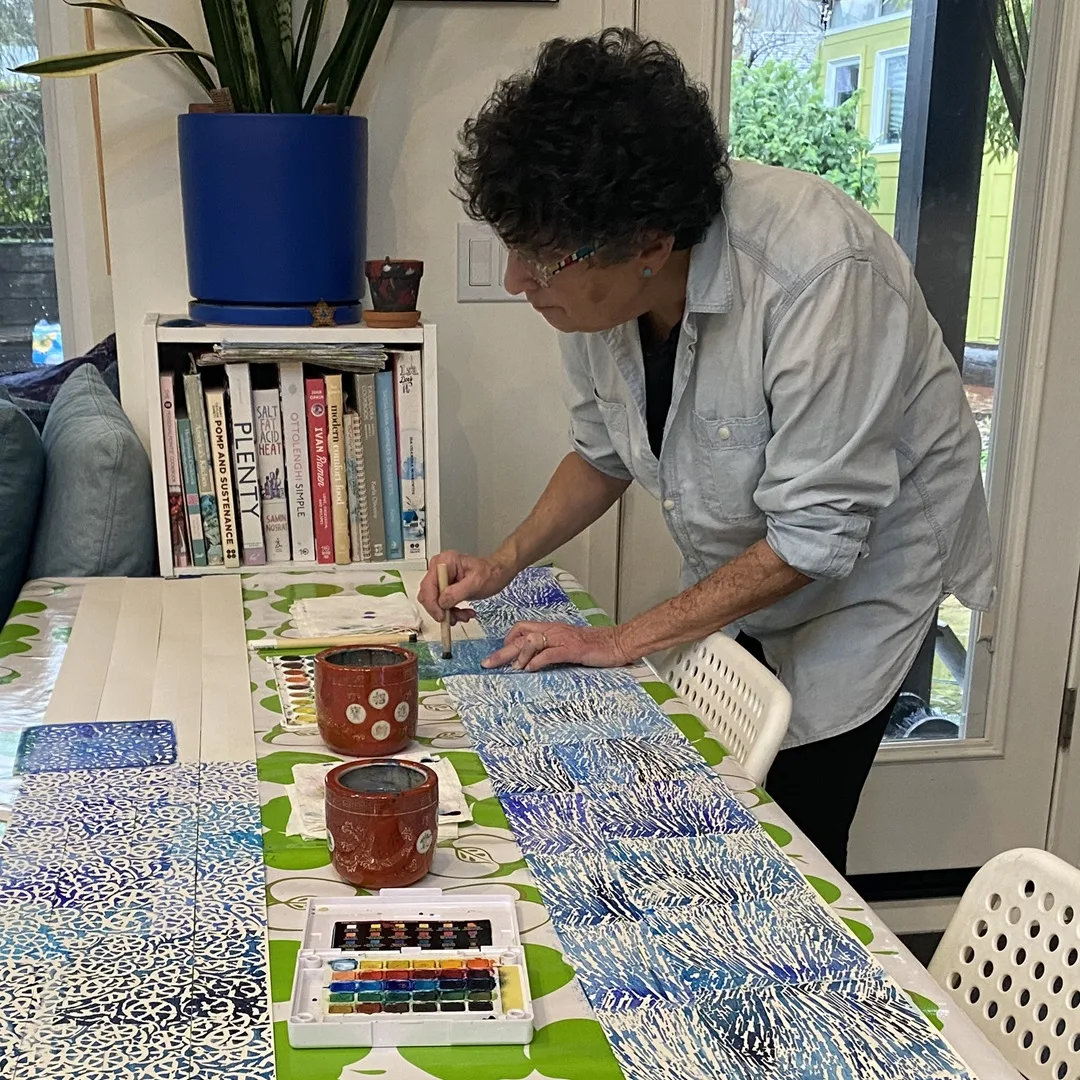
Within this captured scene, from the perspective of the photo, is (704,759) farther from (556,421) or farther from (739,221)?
(556,421)

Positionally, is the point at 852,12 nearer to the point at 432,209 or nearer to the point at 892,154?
the point at 892,154

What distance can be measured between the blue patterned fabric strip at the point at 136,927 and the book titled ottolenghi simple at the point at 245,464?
2.31ft

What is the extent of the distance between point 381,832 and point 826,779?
2.78ft

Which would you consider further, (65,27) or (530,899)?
(65,27)

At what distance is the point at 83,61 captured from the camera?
1701 millimetres

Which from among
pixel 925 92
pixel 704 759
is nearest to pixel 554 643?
pixel 704 759

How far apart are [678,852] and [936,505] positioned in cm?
72

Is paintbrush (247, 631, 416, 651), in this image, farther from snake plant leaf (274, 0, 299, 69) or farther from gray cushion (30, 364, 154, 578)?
snake plant leaf (274, 0, 299, 69)

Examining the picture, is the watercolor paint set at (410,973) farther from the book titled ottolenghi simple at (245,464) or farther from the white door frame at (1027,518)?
the white door frame at (1027,518)

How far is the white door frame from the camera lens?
219 centimetres

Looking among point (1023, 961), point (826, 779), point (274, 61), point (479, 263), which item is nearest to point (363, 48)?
point (274, 61)

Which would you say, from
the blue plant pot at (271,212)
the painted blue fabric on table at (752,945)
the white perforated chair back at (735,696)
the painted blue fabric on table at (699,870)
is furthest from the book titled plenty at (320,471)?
the painted blue fabric on table at (752,945)

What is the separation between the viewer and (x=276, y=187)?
1.75 metres

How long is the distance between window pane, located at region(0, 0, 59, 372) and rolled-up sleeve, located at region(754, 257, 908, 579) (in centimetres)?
198
